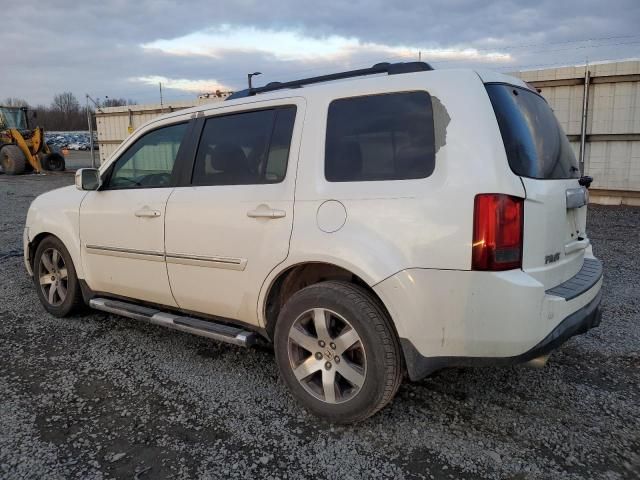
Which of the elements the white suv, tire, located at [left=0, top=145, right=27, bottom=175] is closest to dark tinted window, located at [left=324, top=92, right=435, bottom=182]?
the white suv

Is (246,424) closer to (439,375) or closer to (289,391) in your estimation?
(289,391)

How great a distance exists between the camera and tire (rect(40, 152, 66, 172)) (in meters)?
24.3

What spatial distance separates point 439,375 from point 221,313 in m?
1.55

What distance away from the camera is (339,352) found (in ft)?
9.25

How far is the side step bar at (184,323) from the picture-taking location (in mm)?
3276

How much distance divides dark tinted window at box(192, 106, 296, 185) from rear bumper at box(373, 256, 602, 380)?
1106mm

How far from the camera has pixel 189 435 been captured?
2795 millimetres

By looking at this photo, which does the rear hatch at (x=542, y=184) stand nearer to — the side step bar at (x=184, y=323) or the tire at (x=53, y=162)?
the side step bar at (x=184, y=323)

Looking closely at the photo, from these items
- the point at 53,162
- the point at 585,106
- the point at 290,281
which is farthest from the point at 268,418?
the point at 53,162

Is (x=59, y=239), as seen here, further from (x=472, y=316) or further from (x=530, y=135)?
(x=530, y=135)

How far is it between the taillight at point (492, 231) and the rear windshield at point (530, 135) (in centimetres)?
22

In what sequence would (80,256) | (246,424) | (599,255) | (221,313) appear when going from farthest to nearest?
(599,255)
(80,256)
(221,313)
(246,424)

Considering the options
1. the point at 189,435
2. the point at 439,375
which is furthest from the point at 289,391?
the point at 439,375

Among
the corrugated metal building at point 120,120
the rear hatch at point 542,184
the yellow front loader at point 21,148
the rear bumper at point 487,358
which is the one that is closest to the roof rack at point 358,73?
the rear hatch at point 542,184
